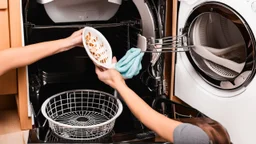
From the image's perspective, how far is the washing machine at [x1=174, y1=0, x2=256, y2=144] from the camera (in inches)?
51.3

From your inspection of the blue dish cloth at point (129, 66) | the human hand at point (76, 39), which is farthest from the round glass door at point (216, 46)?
the human hand at point (76, 39)

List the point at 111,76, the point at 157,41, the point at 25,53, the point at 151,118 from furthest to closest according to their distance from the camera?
the point at 157,41 → the point at 25,53 → the point at 111,76 → the point at 151,118

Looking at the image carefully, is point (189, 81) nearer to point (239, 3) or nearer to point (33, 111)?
point (239, 3)

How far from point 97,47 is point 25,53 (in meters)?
0.27

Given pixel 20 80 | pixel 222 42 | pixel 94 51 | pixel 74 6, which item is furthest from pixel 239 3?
pixel 20 80

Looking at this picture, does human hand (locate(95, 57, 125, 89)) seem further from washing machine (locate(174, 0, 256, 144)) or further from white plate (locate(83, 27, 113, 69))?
washing machine (locate(174, 0, 256, 144))

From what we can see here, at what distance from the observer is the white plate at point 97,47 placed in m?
1.42

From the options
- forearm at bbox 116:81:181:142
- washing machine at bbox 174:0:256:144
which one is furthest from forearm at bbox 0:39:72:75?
washing machine at bbox 174:0:256:144

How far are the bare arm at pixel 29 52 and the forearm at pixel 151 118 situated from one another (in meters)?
0.31

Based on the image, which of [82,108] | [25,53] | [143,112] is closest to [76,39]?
[25,53]

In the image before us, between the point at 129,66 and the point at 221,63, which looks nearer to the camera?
the point at 129,66

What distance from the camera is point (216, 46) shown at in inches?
64.9

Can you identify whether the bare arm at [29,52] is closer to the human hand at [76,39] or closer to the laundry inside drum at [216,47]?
the human hand at [76,39]

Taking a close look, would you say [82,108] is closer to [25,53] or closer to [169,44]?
[25,53]
